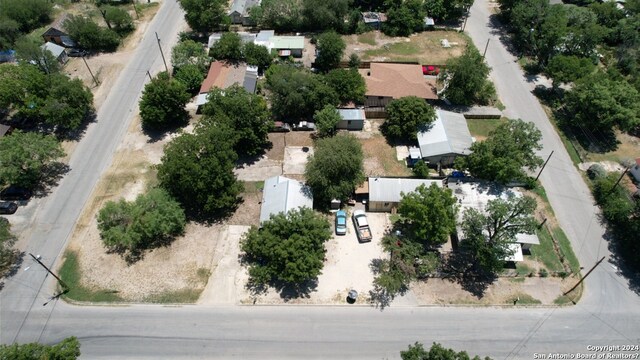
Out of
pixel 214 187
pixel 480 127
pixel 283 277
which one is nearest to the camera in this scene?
pixel 283 277

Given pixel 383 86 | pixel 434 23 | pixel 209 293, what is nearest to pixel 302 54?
pixel 383 86

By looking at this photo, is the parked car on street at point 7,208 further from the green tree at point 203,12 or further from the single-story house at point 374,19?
the single-story house at point 374,19

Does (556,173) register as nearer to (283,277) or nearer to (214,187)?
(283,277)

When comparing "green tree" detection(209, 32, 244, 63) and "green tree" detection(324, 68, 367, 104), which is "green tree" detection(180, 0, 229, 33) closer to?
"green tree" detection(209, 32, 244, 63)

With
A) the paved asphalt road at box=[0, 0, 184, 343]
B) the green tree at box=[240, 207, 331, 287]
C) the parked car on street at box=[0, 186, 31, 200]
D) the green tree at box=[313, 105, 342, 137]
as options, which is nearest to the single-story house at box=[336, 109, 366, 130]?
the green tree at box=[313, 105, 342, 137]

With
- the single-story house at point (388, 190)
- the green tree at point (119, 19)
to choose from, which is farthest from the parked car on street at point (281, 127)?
the green tree at point (119, 19)

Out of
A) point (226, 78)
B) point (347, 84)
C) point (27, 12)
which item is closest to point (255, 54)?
point (226, 78)

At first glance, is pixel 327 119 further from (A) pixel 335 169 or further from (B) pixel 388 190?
(B) pixel 388 190
